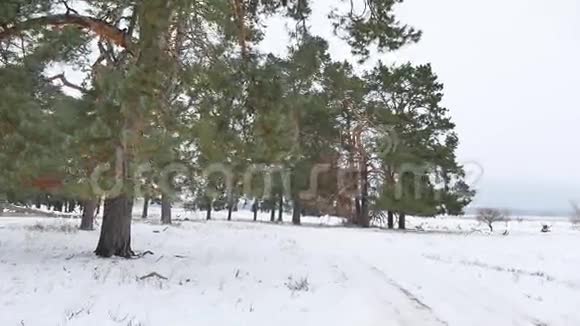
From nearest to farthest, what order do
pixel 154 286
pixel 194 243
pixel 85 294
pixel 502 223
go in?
pixel 85 294 → pixel 154 286 → pixel 194 243 → pixel 502 223

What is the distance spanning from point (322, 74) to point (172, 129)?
2.94m

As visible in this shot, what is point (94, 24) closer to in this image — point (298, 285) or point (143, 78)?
point (143, 78)

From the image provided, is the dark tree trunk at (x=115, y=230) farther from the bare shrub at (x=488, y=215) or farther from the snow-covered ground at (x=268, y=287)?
the bare shrub at (x=488, y=215)

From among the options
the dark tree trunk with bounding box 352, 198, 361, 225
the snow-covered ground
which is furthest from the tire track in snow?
the dark tree trunk with bounding box 352, 198, 361, 225

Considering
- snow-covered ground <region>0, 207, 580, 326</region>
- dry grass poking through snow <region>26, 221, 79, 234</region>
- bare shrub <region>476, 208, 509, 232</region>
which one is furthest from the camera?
bare shrub <region>476, 208, 509, 232</region>

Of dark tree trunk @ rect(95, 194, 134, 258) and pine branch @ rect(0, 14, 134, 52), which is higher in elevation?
pine branch @ rect(0, 14, 134, 52)

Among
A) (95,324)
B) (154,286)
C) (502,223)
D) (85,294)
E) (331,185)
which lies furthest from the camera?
(502,223)

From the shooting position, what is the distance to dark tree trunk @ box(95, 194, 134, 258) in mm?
10728

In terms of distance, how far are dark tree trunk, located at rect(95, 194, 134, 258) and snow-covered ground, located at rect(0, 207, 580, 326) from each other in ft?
1.25

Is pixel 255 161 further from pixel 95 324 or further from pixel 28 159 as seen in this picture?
pixel 95 324

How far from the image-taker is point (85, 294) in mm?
6691

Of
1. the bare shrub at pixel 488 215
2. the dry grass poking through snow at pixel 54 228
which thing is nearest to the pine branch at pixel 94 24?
the dry grass poking through snow at pixel 54 228

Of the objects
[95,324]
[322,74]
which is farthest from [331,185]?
[95,324]

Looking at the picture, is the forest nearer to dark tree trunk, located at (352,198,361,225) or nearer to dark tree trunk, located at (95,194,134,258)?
dark tree trunk, located at (95,194,134,258)
